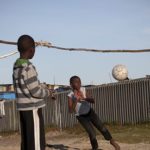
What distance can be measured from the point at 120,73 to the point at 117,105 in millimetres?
2548

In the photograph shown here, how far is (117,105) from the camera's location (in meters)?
17.7

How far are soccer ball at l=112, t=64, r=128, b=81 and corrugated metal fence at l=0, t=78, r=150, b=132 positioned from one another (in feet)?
5.64

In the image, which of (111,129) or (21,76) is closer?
(21,76)

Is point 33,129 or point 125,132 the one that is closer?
point 33,129

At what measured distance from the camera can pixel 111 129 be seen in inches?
645

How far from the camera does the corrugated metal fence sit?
16.6 meters

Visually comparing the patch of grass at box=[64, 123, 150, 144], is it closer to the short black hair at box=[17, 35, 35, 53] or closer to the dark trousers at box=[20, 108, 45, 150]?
the dark trousers at box=[20, 108, 45, 150]

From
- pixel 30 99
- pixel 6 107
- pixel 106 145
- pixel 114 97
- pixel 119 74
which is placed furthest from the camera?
pixel 6 107

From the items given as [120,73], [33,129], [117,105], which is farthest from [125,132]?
[33,129]

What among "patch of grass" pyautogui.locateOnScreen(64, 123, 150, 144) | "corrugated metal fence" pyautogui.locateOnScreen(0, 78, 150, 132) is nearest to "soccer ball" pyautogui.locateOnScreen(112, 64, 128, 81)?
"corrugated metal fence" pyautogui.locateOnScreen(0, 78, 150, 132)

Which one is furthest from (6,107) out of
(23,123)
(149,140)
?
(23,123)

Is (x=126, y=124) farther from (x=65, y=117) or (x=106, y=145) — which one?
(x=106, y=145)

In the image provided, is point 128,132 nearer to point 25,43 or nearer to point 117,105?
point 117,105

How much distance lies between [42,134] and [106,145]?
543 centimetres
